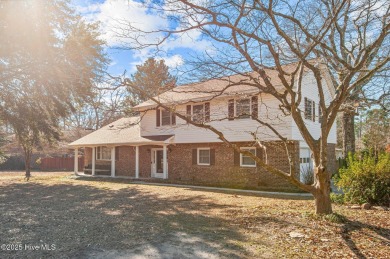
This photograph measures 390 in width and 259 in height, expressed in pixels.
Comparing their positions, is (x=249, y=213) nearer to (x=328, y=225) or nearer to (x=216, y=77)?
(x=328, y=225)

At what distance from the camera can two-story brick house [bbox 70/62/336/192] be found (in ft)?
47.7

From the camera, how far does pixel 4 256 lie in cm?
509

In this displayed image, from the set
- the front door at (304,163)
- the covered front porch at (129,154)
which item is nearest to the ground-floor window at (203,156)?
the covered front porch at (129,154)

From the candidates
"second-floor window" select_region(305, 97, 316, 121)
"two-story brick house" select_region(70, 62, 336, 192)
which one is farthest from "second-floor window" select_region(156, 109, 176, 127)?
"second-floor window" select_region(305, 97, 316, 121)

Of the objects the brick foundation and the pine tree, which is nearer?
the brick foundation

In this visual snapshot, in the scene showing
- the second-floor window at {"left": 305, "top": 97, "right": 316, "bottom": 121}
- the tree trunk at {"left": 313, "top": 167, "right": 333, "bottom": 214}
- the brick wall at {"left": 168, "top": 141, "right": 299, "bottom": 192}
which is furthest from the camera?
the second-floor window at {"left": 305, "top": 97, "right": 316, "bottom": 121}

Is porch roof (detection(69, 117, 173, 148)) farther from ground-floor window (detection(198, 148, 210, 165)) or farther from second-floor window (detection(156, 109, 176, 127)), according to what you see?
ground-floor window (detection(198, 148, 210, 165))

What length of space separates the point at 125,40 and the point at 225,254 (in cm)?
540

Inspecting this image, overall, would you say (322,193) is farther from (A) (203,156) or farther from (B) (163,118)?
(B) (163,118)

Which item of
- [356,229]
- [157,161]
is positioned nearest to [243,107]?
[157,161]

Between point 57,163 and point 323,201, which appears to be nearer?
point 323,201

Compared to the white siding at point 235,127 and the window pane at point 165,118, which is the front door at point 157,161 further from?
the window pane at point 165,118

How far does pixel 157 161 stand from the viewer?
2020cm

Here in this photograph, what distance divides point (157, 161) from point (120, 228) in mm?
13380
